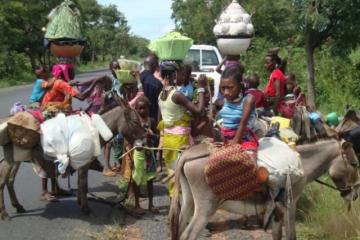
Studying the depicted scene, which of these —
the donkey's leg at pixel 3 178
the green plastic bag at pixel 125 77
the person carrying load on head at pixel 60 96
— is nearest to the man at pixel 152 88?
the green plastic bag at pixel 125 77

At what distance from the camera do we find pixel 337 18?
494 inches

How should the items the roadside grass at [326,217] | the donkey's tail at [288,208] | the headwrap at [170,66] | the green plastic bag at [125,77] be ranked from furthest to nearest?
the green plastic bag at [125,77]
the headwrap at [170,66]
the roadside grass at [326,217]
the donkey's tail at [288,208]

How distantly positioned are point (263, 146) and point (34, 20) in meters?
42.2

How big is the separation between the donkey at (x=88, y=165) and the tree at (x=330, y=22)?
5112mm

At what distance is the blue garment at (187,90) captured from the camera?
6.46m

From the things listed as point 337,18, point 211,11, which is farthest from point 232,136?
point 211,11

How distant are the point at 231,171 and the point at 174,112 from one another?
174 cm

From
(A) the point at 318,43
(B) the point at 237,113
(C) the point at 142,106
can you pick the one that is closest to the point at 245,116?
(B) the point at 237,113

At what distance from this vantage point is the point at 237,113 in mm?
5207

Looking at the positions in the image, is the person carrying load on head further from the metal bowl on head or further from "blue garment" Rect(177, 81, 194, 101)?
the metal bowl on head

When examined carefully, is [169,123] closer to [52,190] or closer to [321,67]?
[52,190]

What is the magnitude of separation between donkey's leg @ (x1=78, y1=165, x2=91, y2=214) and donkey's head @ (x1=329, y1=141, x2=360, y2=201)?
10.4ft

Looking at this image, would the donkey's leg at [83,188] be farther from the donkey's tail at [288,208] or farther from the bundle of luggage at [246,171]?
the donkey's tail at [288,208]

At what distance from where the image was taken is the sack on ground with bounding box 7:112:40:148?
694 centimetres
